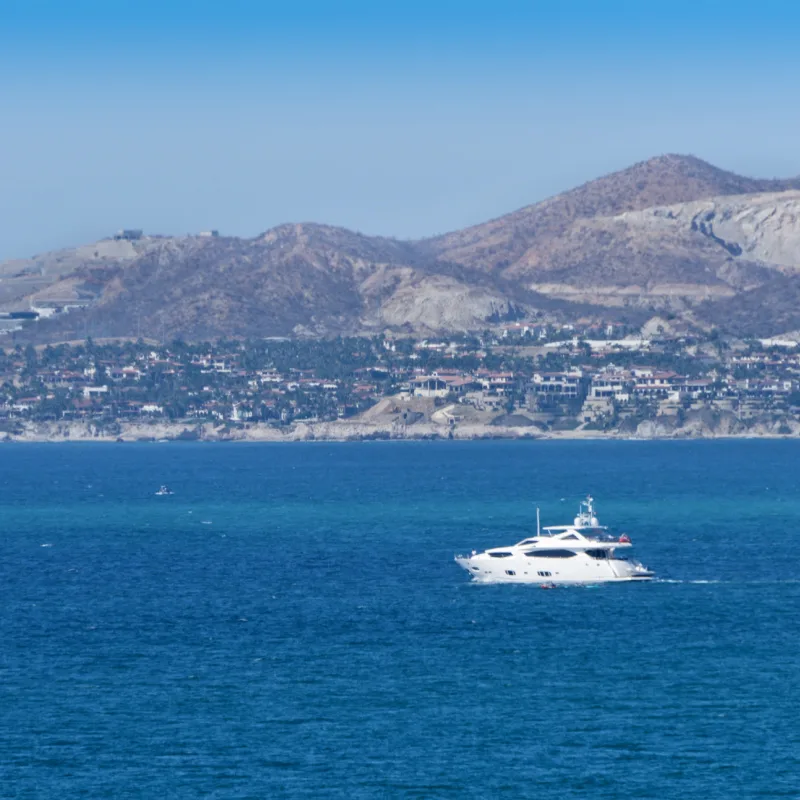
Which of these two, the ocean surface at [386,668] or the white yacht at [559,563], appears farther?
the white yacht at [559,563]

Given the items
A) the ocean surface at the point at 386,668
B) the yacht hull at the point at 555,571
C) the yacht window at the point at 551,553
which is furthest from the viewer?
the yacht window at the point at 551,553

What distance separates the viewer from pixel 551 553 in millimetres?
82625

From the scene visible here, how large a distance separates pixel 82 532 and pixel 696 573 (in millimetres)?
43767

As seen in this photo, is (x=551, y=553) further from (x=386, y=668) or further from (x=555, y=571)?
(x=386, y=668)

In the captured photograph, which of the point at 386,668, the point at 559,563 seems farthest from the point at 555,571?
the point at 386,668

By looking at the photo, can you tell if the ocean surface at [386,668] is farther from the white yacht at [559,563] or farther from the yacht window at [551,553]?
the yacht window at [551,553]

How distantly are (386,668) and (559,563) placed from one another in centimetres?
2219

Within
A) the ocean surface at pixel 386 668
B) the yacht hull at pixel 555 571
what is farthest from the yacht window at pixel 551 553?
the ocean surface at pixel 386 668

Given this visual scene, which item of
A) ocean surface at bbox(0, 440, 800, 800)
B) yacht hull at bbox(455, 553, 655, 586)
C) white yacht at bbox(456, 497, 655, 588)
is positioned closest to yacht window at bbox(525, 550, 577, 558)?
white yacht at bbox(456, 497, 655, 588)

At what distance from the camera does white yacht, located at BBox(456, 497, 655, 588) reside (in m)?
82.0

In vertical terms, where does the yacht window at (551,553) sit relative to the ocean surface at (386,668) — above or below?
above

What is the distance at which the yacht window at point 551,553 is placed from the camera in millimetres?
82375

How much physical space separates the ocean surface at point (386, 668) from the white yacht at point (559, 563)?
949 mm

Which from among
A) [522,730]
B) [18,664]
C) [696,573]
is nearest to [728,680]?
[522,730]
